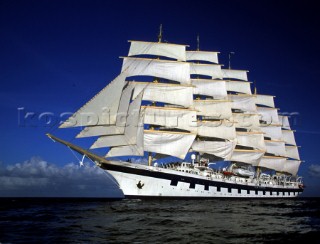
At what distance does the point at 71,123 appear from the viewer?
1516 inches

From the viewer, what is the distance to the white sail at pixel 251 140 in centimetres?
7000

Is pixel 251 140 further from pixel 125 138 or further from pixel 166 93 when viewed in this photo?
pixel 125 138

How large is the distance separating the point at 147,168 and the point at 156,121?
9706mm

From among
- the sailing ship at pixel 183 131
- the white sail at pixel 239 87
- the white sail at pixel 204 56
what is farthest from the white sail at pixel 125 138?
the white sail at pixel 239 87

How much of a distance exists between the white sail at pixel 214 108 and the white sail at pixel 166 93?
820cm

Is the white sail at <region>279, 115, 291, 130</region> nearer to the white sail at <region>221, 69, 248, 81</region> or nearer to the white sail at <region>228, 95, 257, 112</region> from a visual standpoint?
the white sail at <region>228, 95, 257, 112</region>

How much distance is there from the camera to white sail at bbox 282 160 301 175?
268 feet

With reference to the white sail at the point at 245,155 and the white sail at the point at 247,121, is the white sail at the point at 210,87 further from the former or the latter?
the white sail at the point at 245,155

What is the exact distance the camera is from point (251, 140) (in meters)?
70.4

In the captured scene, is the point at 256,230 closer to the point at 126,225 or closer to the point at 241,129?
the point at 126,225

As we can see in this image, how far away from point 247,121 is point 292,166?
64.3ft

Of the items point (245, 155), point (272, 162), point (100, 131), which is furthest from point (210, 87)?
point (100, 131)

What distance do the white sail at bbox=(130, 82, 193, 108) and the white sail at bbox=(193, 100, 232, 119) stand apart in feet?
26.9

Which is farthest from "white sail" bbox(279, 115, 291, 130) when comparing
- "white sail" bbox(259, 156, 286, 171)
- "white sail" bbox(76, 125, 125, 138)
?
"white sail" bbox(76, 125, 125, 138)
